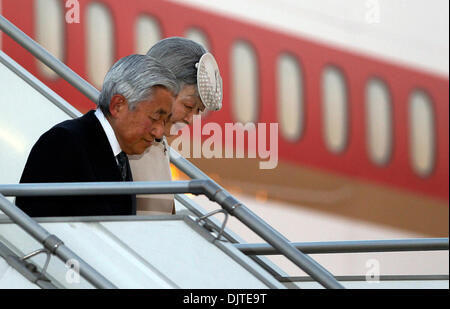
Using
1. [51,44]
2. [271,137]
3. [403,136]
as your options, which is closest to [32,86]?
[51,44]

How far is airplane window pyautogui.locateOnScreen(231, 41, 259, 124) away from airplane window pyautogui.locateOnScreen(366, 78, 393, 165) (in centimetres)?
78

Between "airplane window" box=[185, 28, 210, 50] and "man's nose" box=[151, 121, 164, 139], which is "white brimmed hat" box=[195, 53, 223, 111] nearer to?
"man's nose" box=[151, 121, 164, 139]

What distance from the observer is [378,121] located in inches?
237

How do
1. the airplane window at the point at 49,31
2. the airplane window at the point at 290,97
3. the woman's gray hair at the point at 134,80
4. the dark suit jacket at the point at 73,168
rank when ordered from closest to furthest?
the dark suit jacket at the point at 73,168, the woman's gray hair at the point at 134,80, the airplane window at the point at 49,31, the airplane window at the point at 290,97

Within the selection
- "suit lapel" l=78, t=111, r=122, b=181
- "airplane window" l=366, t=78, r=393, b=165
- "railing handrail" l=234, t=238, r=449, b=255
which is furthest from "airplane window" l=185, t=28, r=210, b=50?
"suit lapel" l=78, t=111, r=122, b=181

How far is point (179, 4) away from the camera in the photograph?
577cm

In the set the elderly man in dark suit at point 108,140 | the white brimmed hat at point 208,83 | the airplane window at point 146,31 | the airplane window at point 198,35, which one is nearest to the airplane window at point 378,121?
the airplane window at point 198,35

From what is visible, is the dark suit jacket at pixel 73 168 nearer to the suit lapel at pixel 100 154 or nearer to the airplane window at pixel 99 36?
the suit lapel at pixel 100 154

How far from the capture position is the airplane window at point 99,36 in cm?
569

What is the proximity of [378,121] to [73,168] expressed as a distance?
382 cm

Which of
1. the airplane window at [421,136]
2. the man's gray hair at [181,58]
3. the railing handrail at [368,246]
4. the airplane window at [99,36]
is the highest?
the airplane window at [99,36]

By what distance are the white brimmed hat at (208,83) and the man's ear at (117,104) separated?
0.97 ft

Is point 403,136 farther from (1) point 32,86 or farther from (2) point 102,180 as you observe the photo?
(2) point 102,180
